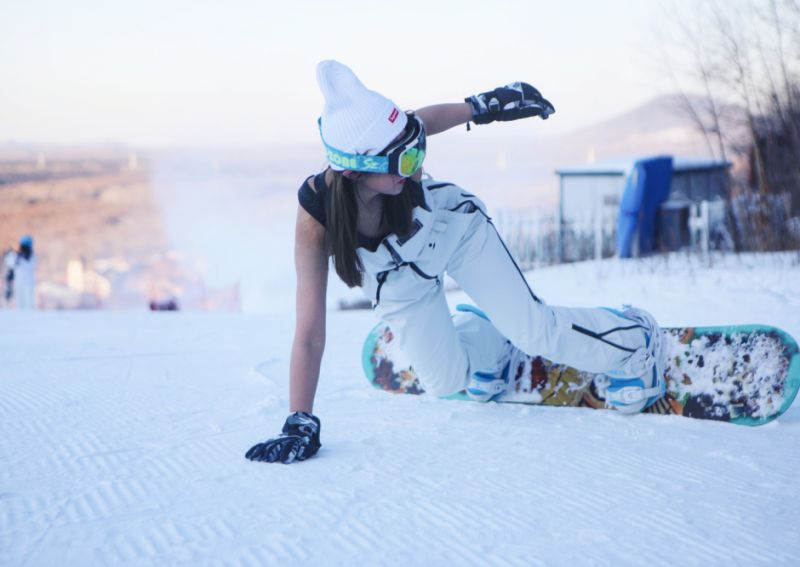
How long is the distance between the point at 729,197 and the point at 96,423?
29.5 feet

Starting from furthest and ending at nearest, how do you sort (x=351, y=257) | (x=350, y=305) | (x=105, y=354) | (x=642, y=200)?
(x=350, y=305)
(x=642, y=200)
(x=105, y=354)
(x=351, y=257)

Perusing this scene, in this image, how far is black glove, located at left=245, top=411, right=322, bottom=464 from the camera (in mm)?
2348

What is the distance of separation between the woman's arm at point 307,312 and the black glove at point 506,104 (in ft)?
2.53

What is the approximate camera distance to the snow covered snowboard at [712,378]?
2768 millimetres

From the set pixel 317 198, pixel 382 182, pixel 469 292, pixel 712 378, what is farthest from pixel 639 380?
pixel 317 198

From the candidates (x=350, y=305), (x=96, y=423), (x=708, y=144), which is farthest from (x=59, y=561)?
(x=350, y=305)

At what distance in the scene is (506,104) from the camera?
283 centimetres

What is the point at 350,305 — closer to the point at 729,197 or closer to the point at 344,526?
the point at 729,197

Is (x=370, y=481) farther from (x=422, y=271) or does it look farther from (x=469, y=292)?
(x=469, y=292)

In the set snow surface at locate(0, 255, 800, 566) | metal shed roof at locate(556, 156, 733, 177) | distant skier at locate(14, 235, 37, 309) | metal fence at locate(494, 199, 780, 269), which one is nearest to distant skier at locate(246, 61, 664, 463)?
snow surface at locate(0, 255, 800, 566)

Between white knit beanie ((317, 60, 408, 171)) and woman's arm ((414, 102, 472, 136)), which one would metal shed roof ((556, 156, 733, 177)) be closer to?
woman's arm ((414, 102, 472, 136))

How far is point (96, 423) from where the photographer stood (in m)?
2.93

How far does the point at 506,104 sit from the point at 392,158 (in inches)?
28.2

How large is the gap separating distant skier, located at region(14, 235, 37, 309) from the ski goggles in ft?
33.5
